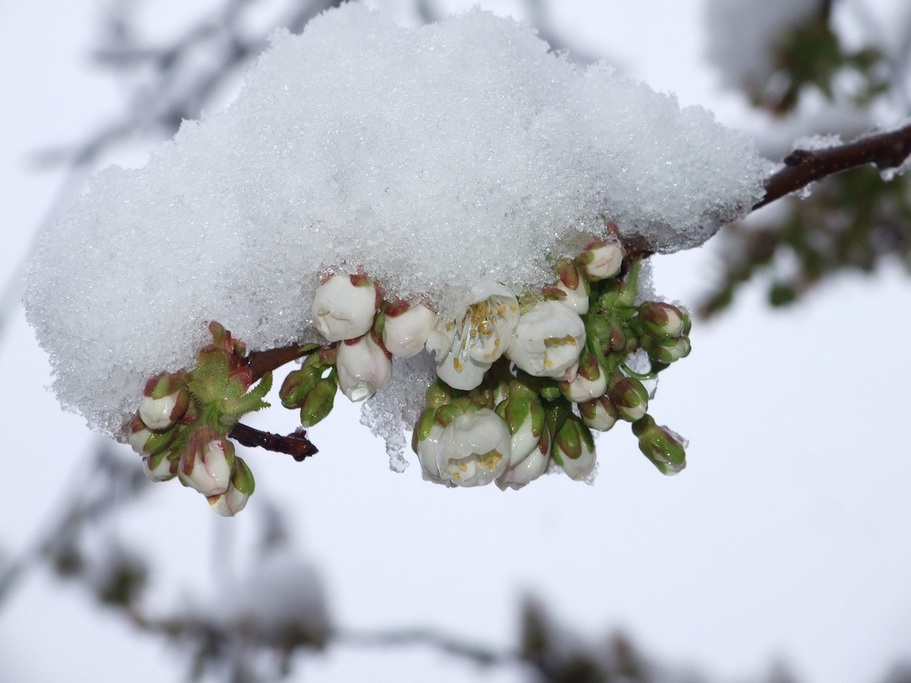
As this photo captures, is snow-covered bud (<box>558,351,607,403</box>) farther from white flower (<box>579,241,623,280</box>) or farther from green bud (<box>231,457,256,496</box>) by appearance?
green bud (<box>231,457,256,496</box>)

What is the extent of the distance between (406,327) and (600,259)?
0.17m

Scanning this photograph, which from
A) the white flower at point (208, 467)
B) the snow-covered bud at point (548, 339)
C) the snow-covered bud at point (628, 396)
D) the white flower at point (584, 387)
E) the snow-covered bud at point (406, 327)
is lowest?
the white flower at point (208, 467)

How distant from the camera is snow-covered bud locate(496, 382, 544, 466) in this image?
66 cm

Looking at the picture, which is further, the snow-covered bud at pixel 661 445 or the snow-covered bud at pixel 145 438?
the snow-covered bud at pixel 661 445

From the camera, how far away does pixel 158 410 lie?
1.89 feet

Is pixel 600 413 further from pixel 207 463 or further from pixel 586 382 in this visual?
pixel 207 463

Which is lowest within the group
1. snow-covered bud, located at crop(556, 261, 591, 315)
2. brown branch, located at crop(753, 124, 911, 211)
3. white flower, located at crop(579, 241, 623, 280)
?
snow-covered bud, located at crop(556, 261, 591, 315)

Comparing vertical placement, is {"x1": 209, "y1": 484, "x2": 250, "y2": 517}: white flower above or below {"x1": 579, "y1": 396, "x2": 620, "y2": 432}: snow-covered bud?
below

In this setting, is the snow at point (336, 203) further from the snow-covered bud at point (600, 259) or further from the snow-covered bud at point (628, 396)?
the snow-covered bud at point (628, 396)

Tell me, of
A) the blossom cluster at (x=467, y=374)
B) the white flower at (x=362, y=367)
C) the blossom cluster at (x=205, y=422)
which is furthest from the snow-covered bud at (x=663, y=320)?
the blossom cluster at (x=205, y=422)

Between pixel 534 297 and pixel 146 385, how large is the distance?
320 mm

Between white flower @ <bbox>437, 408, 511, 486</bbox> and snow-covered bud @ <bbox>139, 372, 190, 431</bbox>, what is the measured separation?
0.71 ft

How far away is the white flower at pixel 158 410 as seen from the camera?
576 millimetres

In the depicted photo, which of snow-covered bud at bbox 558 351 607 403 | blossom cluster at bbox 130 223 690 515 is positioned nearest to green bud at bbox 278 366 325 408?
blossom cluster at bbox 130 223 690 515
